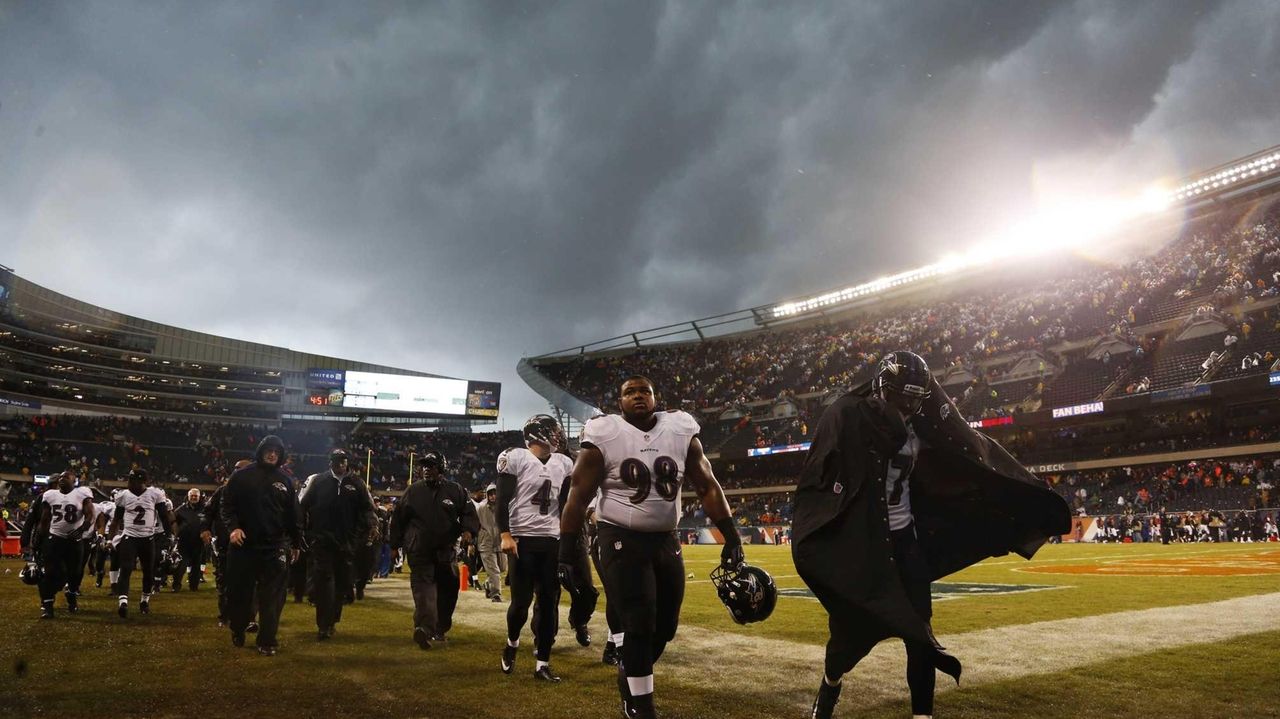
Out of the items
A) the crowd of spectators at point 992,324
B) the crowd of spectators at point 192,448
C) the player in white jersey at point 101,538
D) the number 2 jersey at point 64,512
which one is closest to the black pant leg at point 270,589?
the number 2 jersey at point 64,512

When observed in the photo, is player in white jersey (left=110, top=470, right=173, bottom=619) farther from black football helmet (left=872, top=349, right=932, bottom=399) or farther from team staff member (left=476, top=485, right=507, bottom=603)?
black football helmet (left=872, top=349, right=932, bottom=399)

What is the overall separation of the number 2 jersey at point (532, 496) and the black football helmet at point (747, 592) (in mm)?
2751

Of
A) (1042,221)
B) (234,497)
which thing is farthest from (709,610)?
(1042,221)

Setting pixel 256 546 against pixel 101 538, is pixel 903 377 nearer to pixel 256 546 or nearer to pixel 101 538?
pixel 256 546

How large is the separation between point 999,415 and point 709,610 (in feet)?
103

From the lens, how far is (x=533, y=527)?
7.23 m

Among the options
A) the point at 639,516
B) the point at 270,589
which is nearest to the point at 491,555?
the point at 270,589

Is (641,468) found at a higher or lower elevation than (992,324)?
lower

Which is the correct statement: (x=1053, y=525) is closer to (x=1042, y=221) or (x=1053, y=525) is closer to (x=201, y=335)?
(x=1042, y=221)

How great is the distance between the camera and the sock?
4.55 metres

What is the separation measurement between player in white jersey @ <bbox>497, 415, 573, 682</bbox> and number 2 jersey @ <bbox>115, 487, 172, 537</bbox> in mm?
7506

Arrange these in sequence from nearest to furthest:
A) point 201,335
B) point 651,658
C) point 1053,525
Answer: point 651,658 < point 1053,525 < point 201,335

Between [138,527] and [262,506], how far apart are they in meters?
5.19

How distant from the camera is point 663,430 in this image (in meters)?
5.10
